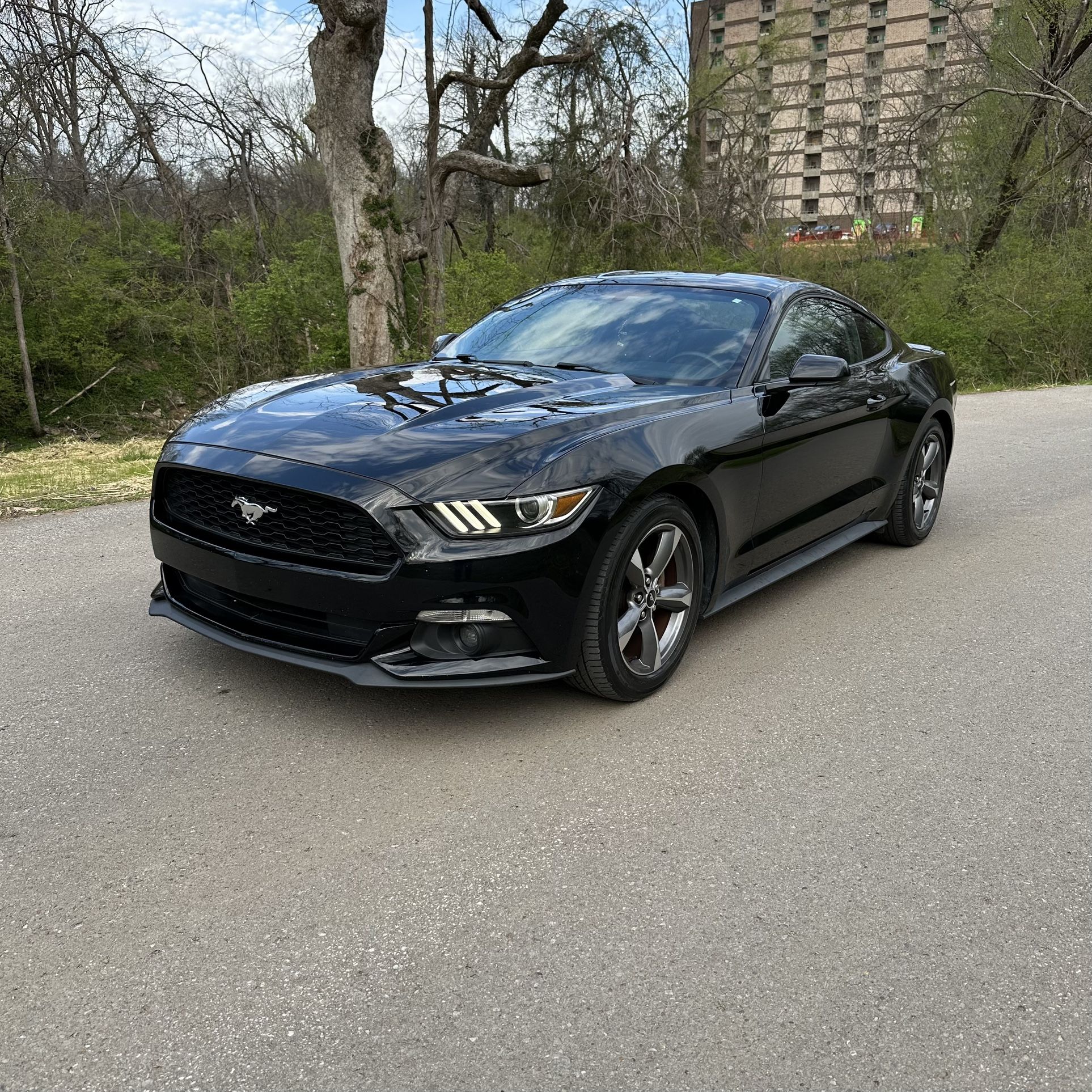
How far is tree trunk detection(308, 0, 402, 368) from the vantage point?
36.9ft

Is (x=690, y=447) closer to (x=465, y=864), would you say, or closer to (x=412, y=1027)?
(x=465, y=864)

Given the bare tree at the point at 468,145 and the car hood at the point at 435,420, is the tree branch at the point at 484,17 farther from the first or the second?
the car hood at the point at 435,420

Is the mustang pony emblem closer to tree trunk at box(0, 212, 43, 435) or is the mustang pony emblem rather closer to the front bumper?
the front bumper

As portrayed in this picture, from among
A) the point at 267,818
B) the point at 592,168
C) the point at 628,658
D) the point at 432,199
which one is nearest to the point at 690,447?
the point at 628,658

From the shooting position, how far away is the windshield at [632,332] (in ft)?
14.6

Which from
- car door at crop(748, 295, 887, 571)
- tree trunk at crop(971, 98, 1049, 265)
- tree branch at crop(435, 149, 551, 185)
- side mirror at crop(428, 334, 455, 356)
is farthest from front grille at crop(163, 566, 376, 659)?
tree trunk at crop(971, 98, 1049, 265)

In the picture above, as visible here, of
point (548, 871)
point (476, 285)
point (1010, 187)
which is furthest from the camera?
point (1010, 187)

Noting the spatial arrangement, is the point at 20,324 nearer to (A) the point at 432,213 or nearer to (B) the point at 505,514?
(A) the point at 432,213

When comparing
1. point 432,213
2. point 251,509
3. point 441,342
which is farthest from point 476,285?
point 251,509

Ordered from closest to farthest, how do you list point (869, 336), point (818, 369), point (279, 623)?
point (279, 623)
point (818, 369)
point (869, 336)

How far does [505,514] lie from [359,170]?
32.8ft

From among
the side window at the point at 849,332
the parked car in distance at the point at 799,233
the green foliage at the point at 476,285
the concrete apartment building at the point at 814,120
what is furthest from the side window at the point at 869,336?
the parked car in distance at the point at 799,233

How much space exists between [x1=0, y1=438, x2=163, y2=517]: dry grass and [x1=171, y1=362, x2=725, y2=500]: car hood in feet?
10.4

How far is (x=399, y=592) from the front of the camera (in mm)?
3131
